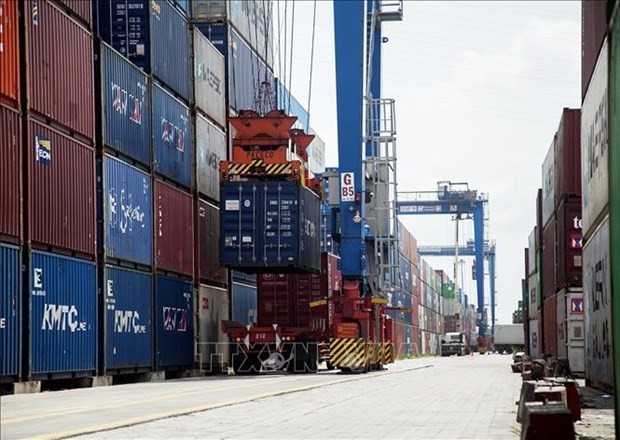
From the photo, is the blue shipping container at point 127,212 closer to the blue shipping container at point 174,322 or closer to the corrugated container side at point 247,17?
the blue shipping container at point 174,322

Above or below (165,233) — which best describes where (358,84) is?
above

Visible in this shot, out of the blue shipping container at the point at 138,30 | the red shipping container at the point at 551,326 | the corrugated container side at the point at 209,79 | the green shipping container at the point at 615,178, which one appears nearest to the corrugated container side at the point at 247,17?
the corrugated container side at the point at 209,79

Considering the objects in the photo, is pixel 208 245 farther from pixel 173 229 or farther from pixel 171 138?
pixel 171 138

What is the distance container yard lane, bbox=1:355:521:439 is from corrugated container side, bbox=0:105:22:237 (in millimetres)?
3132

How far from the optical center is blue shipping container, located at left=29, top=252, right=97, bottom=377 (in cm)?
2184

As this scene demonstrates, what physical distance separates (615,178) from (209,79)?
32.8 m

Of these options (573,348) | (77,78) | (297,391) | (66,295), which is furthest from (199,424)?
(573,348)

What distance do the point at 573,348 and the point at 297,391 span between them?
9.76m

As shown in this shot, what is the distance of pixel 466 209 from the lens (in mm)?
102188

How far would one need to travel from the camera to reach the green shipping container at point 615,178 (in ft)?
19.8

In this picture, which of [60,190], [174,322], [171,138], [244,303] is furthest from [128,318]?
[244,303]

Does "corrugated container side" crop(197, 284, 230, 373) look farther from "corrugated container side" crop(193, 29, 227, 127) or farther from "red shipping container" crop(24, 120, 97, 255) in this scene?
"red shipping container" crop(24, 120, 97, 255)

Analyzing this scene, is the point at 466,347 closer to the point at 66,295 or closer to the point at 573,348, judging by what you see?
the point at 573,348

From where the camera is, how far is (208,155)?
38250 millimetres
